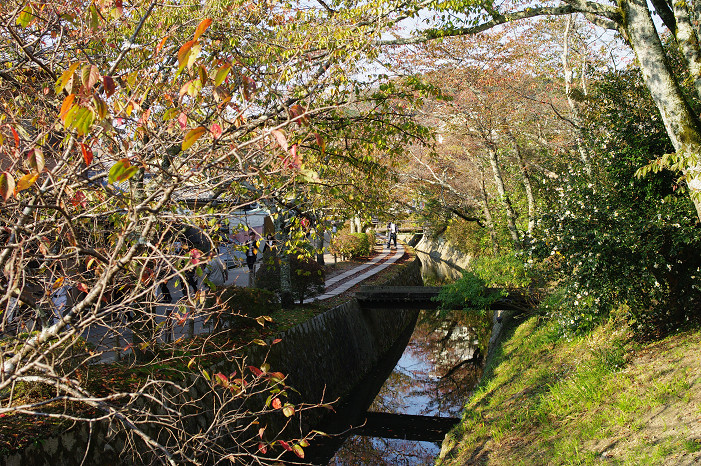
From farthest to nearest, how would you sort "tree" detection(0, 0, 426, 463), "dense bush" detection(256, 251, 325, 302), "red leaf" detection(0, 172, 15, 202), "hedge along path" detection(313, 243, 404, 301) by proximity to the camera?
1. "hedge along path" detection(313, 243, 404, 301)
2. "dense bush" detection(256, 251, 325, 302)
3. "tree" detection(0, 0, 426, 463)
4. "red leaf" detection(0, 172, 15, 202)

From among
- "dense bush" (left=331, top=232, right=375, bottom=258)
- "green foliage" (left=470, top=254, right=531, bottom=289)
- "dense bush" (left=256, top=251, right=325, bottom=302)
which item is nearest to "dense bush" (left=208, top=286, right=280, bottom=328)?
"dense bush" (left=256, top=251, right=325, bottom=302)

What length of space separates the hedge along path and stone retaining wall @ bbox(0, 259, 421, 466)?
1.30 metres

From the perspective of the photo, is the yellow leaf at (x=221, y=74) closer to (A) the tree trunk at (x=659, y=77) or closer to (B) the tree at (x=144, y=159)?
(B) the tree at (x=144, y=159)

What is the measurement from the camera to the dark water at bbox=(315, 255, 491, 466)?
10820 mm

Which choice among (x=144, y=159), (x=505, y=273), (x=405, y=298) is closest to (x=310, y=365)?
(x=405, y=298)

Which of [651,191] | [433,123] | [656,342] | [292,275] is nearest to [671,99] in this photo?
[651,191]

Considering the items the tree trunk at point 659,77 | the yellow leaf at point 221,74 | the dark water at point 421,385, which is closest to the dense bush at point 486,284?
the dark water at point 421,385

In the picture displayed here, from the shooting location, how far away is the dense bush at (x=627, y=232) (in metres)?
7.55

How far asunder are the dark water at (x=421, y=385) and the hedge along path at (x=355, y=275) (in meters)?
2.86

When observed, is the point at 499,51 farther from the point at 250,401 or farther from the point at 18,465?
the point at 18,465

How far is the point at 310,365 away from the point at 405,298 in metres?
5.12

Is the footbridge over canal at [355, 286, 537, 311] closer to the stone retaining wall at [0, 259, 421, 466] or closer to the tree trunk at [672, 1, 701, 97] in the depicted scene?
the stone retaining wall at [0, 259, 421, 466]

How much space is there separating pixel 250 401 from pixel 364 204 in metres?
4.06

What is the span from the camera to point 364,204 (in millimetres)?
8523
